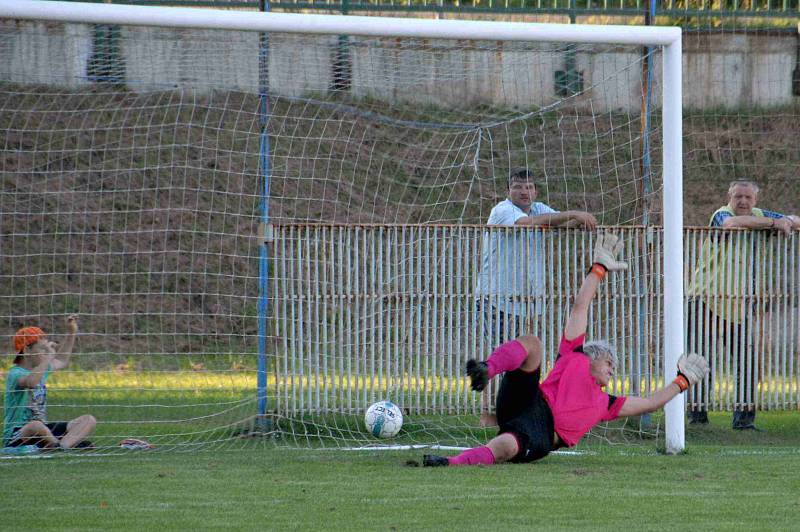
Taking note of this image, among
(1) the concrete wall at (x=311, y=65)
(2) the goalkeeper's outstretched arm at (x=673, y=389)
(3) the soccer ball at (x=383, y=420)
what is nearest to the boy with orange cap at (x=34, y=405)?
(3) the soccer ball at (x=383, y=420)

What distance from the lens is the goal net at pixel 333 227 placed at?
8648mm

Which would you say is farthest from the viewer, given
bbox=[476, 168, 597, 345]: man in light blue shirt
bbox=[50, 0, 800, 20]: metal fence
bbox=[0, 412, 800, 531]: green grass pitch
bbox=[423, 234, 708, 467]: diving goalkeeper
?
bbox=[50, 0, 800, 20]: metal fence

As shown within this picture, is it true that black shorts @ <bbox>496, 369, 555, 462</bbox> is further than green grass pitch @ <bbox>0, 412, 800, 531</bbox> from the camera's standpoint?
Yes

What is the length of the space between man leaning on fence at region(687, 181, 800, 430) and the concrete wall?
1418 millimetres

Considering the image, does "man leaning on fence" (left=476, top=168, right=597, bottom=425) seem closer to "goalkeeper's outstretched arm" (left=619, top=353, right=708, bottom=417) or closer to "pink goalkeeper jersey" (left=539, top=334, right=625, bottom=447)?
"pink goalkeeper jersey" (left=539, top=334, right=625, bottom=447)

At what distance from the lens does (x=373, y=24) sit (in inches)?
307

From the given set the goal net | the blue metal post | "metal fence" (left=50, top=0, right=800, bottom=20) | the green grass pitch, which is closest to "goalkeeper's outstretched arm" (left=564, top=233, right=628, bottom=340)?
the green grass pitch

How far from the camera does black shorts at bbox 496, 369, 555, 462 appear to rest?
6.99 metres

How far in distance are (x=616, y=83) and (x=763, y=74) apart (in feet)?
13.2

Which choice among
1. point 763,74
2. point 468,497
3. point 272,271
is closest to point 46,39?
point 272,271

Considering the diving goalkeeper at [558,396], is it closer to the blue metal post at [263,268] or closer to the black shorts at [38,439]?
the blue metal post at [263,268]

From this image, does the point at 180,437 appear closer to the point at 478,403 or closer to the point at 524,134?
the point at 478,403

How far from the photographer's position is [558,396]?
7152 millimetres

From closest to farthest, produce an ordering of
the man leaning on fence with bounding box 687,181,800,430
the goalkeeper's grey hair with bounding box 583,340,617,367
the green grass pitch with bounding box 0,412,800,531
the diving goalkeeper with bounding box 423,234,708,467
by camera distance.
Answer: the green grass pitch with bounding box 0,412,800,531 < the diving goalkeeper with bounding box 423,234,708,467 < the goalkeeper's grey hair with bounding box 583,340,617,367 < the man leaning on fence with bounding box 687,181,800,430
